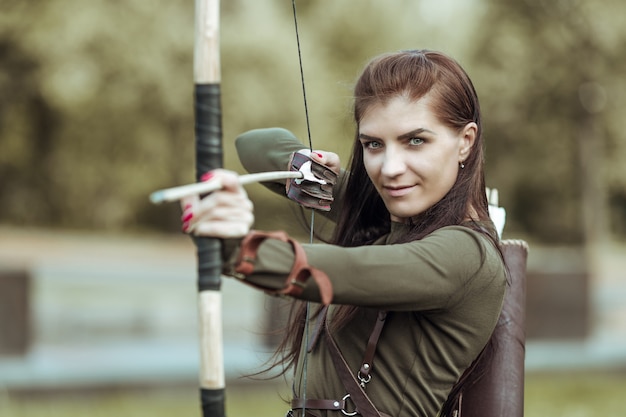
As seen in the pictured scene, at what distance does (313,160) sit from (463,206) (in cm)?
55

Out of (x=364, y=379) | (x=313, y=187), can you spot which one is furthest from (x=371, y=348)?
(x=313, y=187)

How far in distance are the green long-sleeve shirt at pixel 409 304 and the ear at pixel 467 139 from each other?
0.26 m

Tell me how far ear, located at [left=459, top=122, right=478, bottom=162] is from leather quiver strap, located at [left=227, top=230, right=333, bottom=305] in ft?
2.30

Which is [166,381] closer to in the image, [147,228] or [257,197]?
[257,197]

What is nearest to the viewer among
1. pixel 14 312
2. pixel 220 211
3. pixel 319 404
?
pixel 220 211

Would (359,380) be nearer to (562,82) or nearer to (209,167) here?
(209,167)

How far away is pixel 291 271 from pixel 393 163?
0.53m

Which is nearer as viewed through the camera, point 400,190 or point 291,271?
point 291,271

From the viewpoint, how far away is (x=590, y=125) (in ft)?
73.6

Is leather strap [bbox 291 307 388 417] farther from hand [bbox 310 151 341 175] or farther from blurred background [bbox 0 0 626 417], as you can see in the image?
blurred background [bbox 0 0 626 417]

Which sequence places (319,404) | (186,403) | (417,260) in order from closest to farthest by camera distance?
(417,260) < (319,404) < (186,403)

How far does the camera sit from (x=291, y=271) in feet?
6.79

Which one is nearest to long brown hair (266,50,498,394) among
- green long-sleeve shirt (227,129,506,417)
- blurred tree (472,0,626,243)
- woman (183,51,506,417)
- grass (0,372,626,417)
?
woman (183,51,506,417)

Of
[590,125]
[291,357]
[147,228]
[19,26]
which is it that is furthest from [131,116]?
[291,357]
